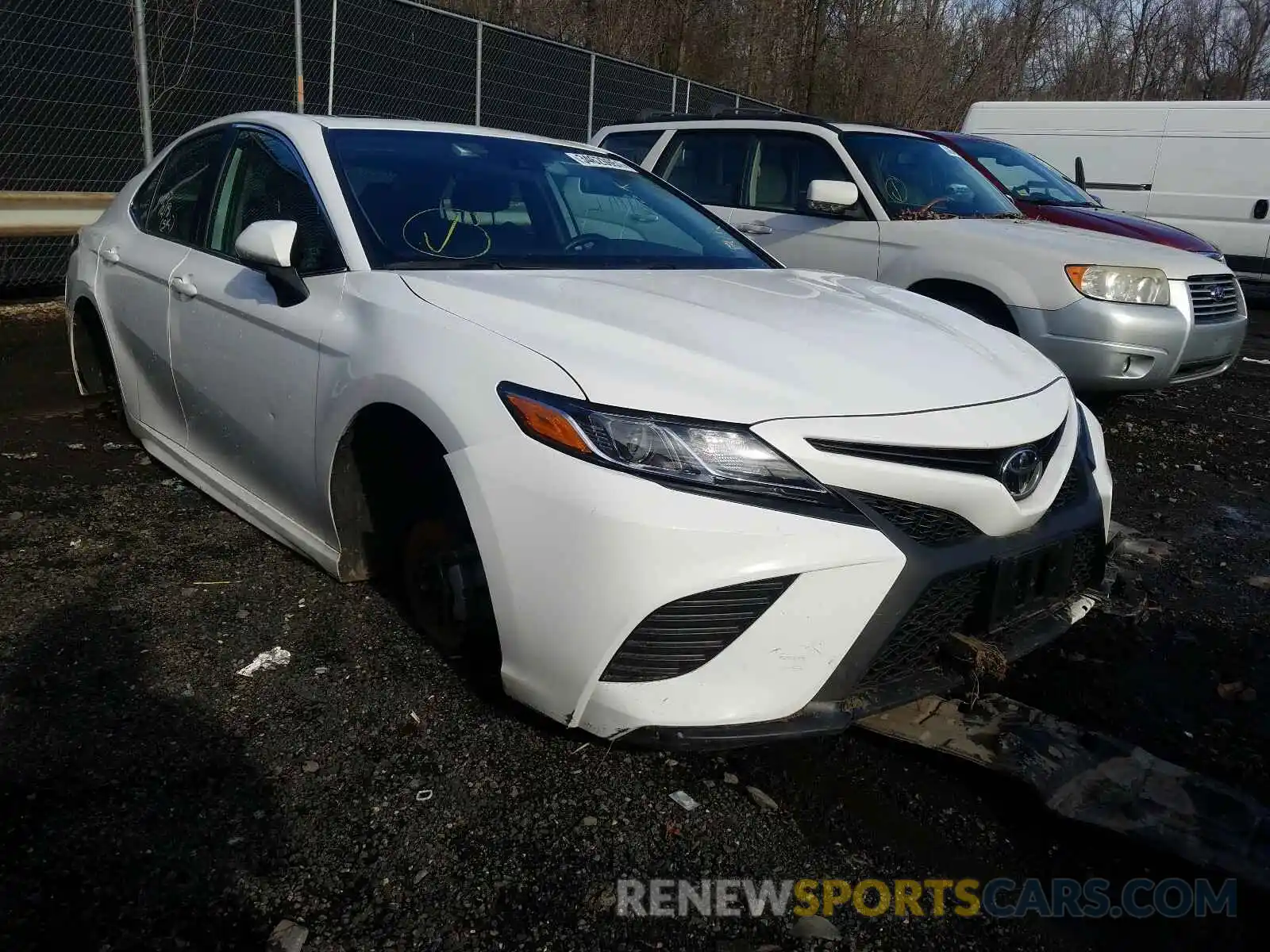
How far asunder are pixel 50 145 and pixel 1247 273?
12.3 meters

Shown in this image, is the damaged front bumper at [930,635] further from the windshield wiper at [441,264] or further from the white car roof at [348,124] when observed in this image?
the white car roof at [348,124]

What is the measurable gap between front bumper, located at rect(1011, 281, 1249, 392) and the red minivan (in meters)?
0.91

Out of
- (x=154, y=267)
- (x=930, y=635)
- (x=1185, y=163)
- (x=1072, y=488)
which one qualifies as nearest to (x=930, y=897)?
(x=930, y=635)

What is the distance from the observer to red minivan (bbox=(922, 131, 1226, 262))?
20.0 feet

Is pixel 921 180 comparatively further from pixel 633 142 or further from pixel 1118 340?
pixel 633 142

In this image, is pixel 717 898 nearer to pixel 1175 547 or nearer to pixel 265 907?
pixel 265 907

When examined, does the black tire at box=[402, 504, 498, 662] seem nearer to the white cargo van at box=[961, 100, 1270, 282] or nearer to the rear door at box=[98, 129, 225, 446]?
the rear door at box=[98, 129, 225, 446]

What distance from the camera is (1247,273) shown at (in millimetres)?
10992

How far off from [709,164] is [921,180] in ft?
4.62

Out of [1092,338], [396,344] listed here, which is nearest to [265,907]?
[396,344]

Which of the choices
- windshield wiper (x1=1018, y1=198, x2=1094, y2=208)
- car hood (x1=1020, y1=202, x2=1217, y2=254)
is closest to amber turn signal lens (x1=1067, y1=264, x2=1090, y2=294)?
car hood (x1=1020, y1=202, x2=1217, y2=254)

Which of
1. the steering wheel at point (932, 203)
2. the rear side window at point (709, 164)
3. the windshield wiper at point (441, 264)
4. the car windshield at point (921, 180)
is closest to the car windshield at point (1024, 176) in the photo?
the car windshield at point (921, 180)

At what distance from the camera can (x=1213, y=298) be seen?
215 inches

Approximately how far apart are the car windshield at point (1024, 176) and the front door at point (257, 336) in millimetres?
5339
